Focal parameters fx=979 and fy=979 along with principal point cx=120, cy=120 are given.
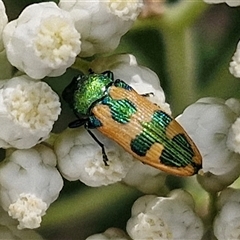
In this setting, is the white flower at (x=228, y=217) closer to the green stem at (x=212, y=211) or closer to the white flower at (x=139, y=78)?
the green stem at (x=212, y=211)

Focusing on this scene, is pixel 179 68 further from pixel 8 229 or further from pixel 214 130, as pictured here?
pixel 8 229

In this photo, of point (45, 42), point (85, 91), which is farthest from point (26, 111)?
point (85, 91)

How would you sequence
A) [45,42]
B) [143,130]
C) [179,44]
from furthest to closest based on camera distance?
[179,44], [143,130], [45,42]

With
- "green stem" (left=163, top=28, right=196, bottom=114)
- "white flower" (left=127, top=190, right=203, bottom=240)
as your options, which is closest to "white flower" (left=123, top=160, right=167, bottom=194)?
"white flower" (left=127, top=190, right=203, bottom=240)

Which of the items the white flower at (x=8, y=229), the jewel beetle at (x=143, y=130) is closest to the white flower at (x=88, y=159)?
the jewel beetle at (x=143, y=130)

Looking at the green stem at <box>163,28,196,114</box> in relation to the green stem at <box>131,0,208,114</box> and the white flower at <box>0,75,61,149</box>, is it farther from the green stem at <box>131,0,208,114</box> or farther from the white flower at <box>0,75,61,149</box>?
the white flower at <box>0,75,61,149</box>
